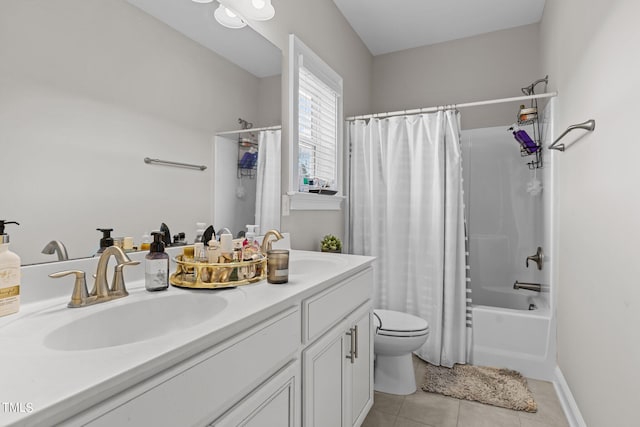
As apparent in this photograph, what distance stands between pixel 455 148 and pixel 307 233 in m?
1.21

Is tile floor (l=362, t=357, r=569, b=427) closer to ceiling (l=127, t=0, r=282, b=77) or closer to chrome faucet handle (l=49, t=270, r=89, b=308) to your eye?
chrome faucet handle (l=49, t=270, r=89, b=308)

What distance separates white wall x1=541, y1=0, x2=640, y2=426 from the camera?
113cm

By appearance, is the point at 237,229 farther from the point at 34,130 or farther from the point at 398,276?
the point at 398,276

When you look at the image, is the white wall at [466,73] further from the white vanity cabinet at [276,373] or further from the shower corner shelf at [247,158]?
the white vanity cabinet at [276,373]

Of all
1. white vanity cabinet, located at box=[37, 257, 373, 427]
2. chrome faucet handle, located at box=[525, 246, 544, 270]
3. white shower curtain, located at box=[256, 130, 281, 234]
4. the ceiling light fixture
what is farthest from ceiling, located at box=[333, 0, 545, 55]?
white vanity cabinet, located at box=[37, 257, 373, 427]

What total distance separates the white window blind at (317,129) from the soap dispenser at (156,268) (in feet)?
3.83

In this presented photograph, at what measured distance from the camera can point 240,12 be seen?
5.23 ft

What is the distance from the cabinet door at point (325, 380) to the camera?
110cm

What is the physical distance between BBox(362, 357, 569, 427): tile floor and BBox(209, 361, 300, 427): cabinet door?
0.94 metres

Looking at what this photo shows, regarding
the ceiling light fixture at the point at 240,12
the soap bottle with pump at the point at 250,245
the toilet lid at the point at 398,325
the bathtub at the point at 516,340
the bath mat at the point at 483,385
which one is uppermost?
the ceiling light fixture at the point at 240,12

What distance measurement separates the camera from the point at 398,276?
2590 mm

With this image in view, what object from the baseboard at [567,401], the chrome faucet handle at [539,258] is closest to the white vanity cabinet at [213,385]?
the baseboard at [567,401]

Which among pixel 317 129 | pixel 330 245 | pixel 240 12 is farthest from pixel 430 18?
pixel 330 245

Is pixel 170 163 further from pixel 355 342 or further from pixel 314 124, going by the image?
pixel 314 124
